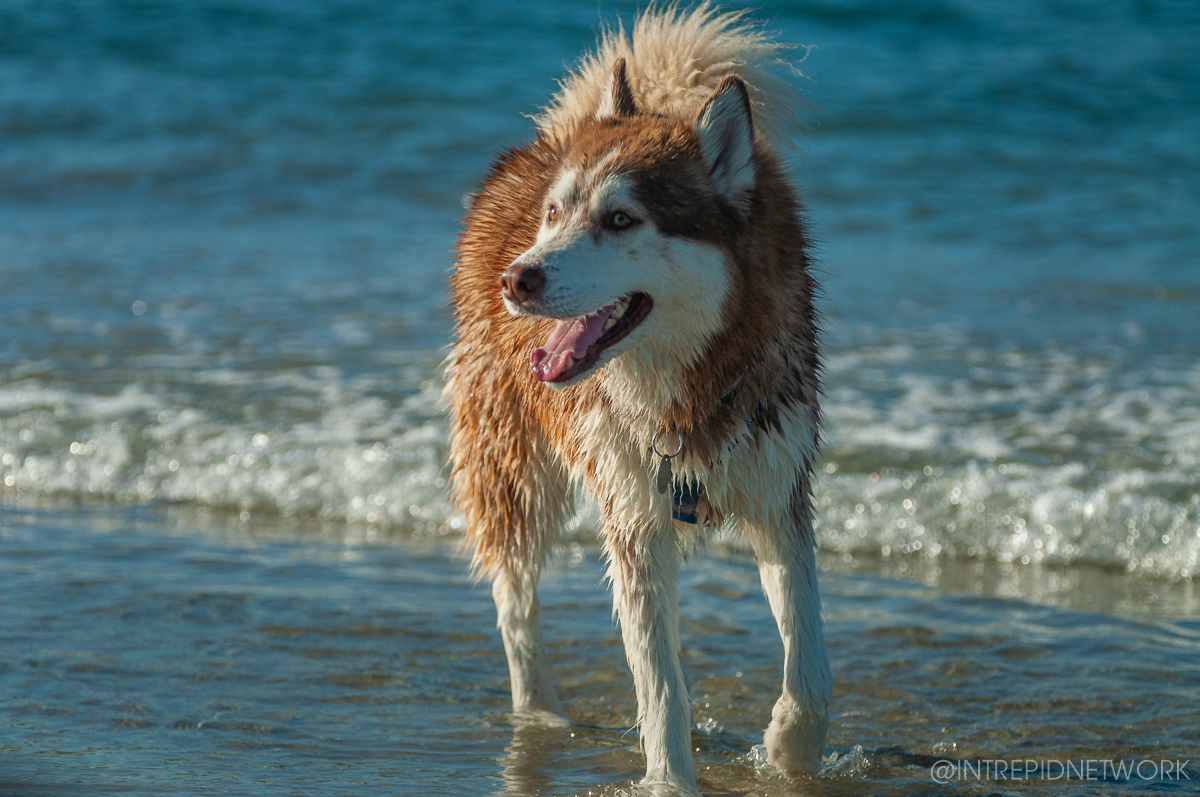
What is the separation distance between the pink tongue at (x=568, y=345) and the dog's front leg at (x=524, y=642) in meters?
1.36

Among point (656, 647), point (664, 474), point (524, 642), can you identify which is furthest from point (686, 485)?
point (524, 642)

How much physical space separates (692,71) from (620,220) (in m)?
1.01

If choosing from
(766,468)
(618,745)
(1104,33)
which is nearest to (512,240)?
(766,468)

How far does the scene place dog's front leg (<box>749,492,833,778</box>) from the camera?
3605 millimetres

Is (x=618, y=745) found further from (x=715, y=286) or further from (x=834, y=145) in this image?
(x=834, y=145)

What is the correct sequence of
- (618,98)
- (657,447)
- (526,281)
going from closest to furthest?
(526,281)
(657,447)
(618,98)

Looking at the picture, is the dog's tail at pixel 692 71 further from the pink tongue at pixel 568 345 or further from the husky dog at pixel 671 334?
the pink tongue at pixel 568 345

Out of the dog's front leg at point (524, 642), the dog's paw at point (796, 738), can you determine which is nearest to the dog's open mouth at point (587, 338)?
the dog's paw at point (796, 738)

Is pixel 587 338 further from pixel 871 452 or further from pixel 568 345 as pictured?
pixel 871 452

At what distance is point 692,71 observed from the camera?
13.0 ft

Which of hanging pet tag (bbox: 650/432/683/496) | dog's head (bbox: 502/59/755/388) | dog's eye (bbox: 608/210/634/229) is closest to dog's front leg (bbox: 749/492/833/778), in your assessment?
hanging pet tag (bbox: 650/432/683/496)

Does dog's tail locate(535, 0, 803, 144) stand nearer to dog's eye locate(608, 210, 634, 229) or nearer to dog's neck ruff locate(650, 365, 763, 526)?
dog's eye locate(608, 210, 634, 229)

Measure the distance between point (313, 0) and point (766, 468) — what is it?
18.2 meters

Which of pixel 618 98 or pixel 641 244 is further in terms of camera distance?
pixel 618 98
